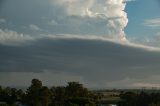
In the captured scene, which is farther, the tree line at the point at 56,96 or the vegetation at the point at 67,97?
the tree line at the point at 56,96

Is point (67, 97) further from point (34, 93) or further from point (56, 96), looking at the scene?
point (34, 93)

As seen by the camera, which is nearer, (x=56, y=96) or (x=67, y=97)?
(x=67, y=97)

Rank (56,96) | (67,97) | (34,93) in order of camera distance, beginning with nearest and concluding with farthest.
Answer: (34,93)
(67,97)
(56,96)

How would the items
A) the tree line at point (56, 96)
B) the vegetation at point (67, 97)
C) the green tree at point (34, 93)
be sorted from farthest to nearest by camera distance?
the green tree at point (34, 93)
the tree line at point (56, 96)
the vegetation at point (67, 97)

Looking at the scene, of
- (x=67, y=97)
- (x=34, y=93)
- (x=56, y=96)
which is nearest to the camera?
(x=34, y=93)

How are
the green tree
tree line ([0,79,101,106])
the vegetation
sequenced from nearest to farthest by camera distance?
the vegetation → tree line ([0,79,101,106]) → the green tree

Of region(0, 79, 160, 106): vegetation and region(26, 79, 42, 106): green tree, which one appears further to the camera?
region(26, 79, 42, 106): green tree

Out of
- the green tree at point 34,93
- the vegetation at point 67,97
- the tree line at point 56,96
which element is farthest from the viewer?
the green tree at point 34,93

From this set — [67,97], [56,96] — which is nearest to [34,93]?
[67,97]

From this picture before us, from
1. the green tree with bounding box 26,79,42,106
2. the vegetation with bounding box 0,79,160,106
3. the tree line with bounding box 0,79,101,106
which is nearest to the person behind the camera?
the vegetation with bounding box 0,79,160,106
